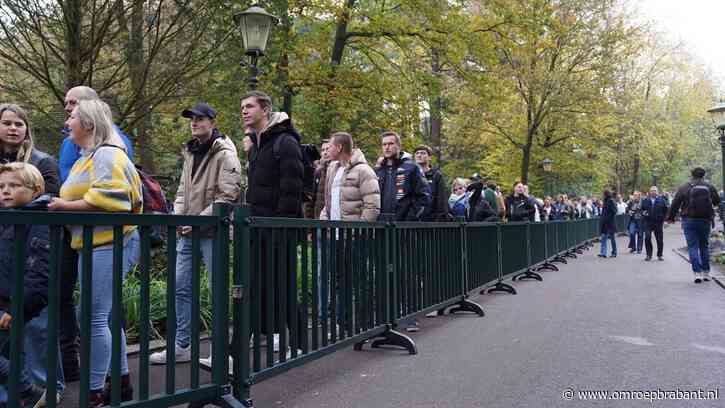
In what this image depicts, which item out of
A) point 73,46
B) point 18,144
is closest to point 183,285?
point 18,144

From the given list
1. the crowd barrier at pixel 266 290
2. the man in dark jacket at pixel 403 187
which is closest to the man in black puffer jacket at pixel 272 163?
the crowd barrier at pixel 266 290

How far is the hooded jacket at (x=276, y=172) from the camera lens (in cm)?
554

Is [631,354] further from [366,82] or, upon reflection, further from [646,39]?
[646,39]

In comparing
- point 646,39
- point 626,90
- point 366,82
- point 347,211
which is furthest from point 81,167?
point 646,39

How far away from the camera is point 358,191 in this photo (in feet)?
22.9

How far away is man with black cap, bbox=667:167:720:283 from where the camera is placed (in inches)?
478

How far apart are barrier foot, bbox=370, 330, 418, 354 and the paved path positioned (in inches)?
2.9

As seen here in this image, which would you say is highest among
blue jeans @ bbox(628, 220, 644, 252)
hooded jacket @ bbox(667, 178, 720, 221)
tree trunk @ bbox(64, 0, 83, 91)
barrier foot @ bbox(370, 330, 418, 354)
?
tree trunk @ bbox(64, 0, 83, 91)

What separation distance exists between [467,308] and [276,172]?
13.1 ft

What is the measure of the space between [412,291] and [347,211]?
1.06m

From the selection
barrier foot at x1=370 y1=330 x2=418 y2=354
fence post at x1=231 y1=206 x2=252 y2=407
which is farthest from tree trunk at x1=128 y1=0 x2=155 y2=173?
fence post at x1=231 y1=206 x2=252 y2=407

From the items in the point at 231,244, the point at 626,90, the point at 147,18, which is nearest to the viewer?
the point at 231,244

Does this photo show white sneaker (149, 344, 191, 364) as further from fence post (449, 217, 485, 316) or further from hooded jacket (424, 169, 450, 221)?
hooded jacket (424, 169, 450, 221)

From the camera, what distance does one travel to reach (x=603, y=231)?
20578 millimetres
